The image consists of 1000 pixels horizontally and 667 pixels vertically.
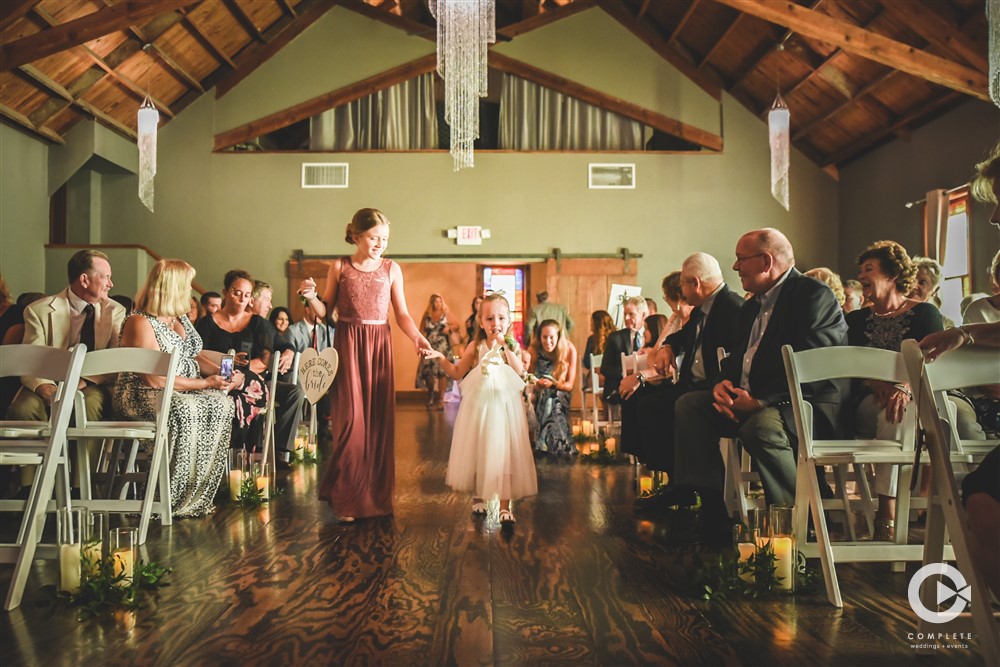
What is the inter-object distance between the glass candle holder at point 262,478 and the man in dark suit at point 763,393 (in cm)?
232

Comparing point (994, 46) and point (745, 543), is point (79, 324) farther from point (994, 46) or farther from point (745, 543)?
point (994, 46)

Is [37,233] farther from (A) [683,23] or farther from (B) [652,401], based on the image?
(B) [652,401]

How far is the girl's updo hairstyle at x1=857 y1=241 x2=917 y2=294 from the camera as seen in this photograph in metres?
4.21

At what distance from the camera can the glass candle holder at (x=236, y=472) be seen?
4812 millimetres

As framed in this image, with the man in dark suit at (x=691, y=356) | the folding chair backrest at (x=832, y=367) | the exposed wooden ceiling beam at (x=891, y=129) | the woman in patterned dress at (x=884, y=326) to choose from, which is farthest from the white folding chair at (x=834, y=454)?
the exposed wooden ceiling beam at (x=891, y=129)

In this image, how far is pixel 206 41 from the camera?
11961 mm

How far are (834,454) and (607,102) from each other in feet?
35.9

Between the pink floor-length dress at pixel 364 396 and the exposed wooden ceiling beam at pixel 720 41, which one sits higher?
the exposed wooden ceiling beam at pixel 720 41

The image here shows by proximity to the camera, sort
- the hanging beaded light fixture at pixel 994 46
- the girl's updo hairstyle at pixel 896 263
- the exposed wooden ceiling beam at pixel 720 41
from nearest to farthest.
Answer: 1. the girl's updo hairstyle at pixel 896 263
2. the hanging beaded light fixture at pixel 994 46
3. the exposed wooden ceiling beam at pixel 720 41

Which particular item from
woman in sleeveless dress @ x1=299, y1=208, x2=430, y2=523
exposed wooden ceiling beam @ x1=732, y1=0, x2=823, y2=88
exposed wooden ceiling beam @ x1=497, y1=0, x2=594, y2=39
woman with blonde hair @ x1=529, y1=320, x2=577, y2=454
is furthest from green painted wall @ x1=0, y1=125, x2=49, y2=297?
exposed wooden ceiling beam @ x1=732, y1=0, x2=823, y2=88

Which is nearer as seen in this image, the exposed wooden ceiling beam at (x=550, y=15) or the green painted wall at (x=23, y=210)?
the green painted wall at (x=23, y=210)

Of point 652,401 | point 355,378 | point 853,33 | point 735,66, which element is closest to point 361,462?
point 355,378

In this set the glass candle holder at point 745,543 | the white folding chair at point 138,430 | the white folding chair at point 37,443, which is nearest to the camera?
the white folding chair at point 37,443

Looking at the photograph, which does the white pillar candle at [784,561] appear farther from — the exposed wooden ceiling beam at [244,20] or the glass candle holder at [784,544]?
the exposed wooden ceiling beam at [244,20]
